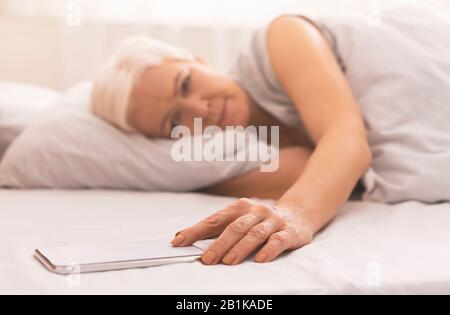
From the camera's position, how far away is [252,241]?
74 centimetres

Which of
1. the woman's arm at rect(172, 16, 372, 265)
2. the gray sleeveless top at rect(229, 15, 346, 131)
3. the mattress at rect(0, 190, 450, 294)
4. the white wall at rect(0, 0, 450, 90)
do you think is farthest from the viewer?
the white wall at rect(0, 0, 450, 90)

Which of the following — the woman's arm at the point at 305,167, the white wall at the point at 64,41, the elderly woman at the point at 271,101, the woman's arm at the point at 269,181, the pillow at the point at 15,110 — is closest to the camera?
the woman's arm at the point at 305,167

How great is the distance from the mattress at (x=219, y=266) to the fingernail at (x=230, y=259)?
0.04ft

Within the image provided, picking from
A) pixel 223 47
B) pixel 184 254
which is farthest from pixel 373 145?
pixel 223 47

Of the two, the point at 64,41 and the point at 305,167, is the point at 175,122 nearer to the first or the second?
the point at 305,167

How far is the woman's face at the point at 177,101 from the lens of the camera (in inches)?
49.6

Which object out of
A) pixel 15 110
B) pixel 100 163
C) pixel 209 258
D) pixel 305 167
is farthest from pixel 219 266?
pixel 15 110

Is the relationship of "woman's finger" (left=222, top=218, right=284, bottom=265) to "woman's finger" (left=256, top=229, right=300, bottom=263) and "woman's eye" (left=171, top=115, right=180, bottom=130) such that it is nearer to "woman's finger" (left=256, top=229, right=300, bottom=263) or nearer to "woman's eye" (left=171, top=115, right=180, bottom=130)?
"woman's finger" (left=256, top=229, right=300, bottom=263)

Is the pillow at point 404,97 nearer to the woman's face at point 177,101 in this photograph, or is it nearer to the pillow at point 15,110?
the woman's face at point 177,101

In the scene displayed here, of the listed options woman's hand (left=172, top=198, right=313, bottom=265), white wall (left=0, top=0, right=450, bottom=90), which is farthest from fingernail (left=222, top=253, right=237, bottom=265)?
white wall (left=0, top=0, right=450, bottom=90)

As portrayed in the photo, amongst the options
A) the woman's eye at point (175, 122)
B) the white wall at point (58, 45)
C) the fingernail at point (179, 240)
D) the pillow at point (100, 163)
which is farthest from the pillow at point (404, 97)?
the white wall at point (58, 45)

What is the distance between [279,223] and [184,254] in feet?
0.42

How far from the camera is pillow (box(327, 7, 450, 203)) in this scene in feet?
3.51

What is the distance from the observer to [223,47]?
2.13m
